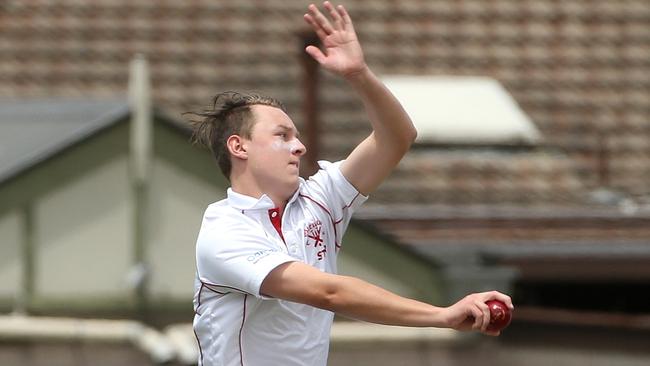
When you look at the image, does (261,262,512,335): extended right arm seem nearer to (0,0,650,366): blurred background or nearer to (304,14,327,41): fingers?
(304,14,327,41): fingers

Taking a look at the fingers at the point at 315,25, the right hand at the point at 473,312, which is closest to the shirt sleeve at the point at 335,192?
the fingers at the point at 315,25

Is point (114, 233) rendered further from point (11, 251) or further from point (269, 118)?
point (269, 118)

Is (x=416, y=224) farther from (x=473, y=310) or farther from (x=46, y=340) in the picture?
(x=473, y=310)

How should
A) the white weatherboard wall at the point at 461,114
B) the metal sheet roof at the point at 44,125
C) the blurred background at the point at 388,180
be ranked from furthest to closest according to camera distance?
the white weatherboard wall at the point at 461,114 → the metal sheet roof at the point at 44,125 → the blurred background at the point at 388,180

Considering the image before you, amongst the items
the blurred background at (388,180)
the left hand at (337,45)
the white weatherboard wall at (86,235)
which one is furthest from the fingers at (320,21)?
the white weatherboard wall at (86,235)

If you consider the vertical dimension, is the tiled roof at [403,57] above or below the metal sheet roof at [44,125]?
above

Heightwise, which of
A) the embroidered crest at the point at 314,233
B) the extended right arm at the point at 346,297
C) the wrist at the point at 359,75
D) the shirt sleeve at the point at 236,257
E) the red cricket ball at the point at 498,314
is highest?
the wrist at the point at 359,75

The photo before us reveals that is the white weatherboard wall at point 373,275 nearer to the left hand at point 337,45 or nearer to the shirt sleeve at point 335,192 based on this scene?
the shirt sleeve at point 335,192

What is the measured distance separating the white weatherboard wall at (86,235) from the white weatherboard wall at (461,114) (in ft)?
9.22

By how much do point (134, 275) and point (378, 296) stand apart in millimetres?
3858

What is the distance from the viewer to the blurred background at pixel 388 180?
274 inches

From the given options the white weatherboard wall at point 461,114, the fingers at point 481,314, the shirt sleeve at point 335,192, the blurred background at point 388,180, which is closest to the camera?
the fingers at point 481,314

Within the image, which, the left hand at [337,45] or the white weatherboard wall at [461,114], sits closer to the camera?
the left hand at [337,45]

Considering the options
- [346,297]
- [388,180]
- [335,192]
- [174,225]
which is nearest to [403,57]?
[388,180]
